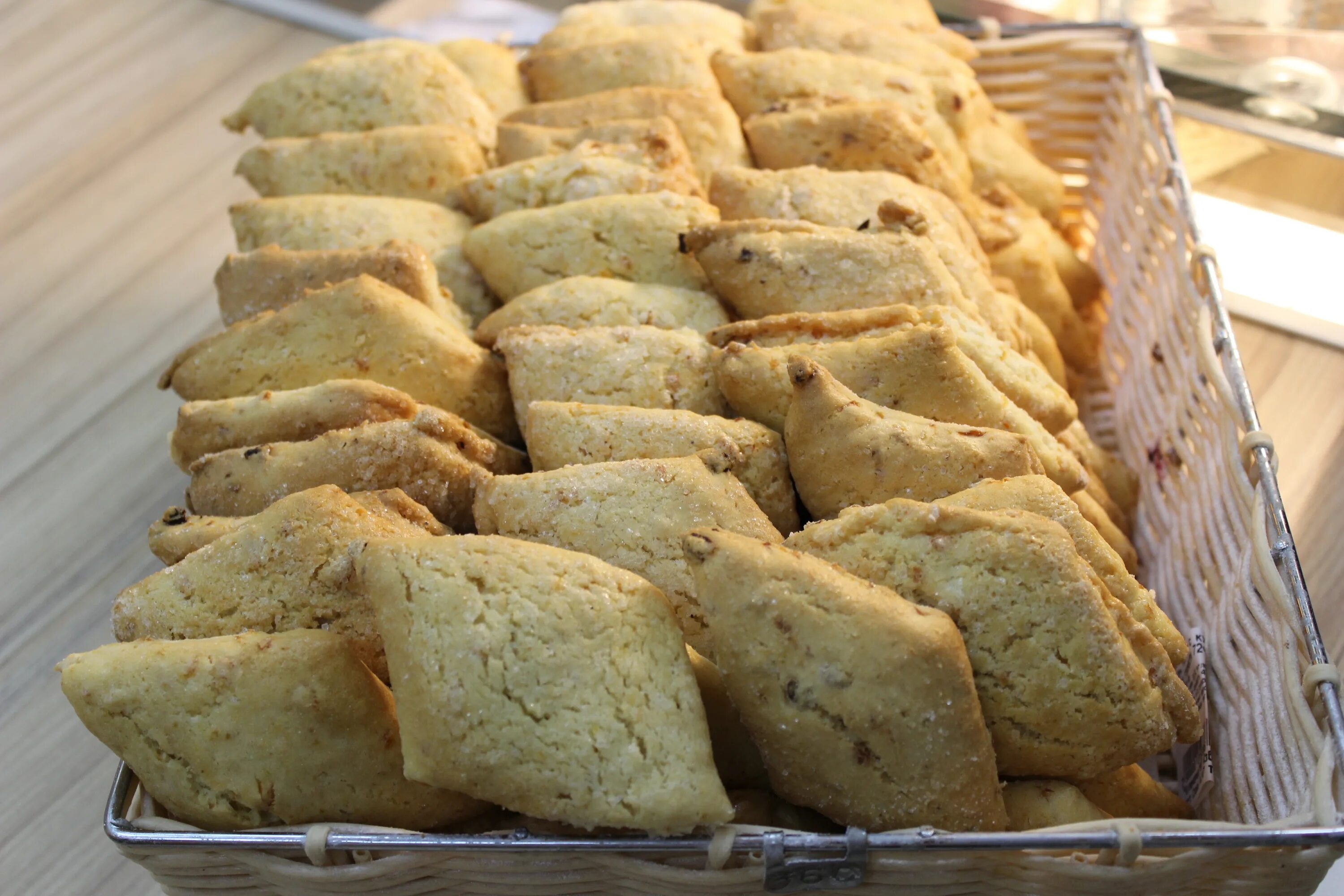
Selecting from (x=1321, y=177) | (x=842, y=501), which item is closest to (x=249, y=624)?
(x=842, y=501)

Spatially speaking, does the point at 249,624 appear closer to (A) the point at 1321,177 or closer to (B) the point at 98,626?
(B) the point at 98,626

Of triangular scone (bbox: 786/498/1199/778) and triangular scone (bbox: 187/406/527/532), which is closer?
triangular scone (bbox: 786/498/1199/778)

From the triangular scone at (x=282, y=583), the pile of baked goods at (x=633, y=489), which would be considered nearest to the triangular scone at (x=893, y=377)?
the pile of baked goods at (x=633, y=489)

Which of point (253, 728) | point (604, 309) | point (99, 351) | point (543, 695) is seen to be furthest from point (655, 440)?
point (99, 351)

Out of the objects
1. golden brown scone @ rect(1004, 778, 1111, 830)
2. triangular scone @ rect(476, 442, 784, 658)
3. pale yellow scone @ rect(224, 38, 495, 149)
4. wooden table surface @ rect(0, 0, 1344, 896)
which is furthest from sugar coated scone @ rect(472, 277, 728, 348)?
wooden table surface @ rect(0, 0, 1344, 896)

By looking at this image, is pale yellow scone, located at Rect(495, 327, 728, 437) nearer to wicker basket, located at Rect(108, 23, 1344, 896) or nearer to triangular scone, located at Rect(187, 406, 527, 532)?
triangular scone, located at Rect(187, 406, 527, 532)
